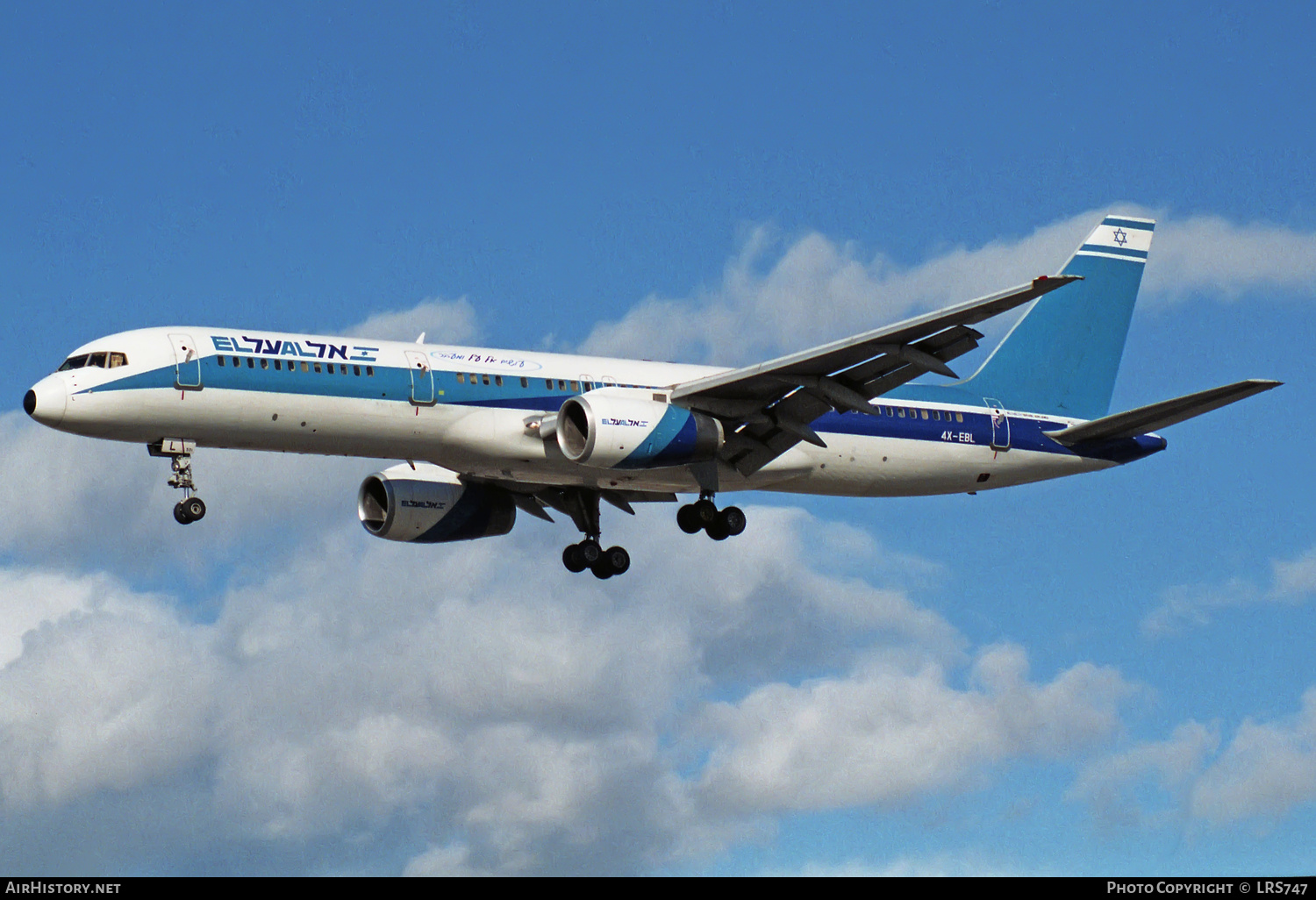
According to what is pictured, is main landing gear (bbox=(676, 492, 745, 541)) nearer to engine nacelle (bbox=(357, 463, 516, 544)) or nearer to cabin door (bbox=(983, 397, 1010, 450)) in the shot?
engine nacelle (bbox=(357, 463, 516, 544))

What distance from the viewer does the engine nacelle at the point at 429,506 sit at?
156ft

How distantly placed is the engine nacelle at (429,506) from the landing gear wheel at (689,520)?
5929mm

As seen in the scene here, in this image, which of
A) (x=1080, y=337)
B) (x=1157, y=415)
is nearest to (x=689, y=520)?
(x=1157, y=415)

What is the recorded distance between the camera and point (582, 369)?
1702 inches

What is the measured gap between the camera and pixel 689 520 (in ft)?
147

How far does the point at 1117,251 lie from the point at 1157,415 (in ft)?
31.7

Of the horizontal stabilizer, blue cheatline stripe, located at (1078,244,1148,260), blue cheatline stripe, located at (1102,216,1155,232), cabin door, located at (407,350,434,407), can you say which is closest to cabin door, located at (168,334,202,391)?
cabin door, located at (407,350,434,407)

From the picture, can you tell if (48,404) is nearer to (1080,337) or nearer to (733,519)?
(733,519)

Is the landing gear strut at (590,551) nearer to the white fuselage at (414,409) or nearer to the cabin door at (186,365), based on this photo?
the white fuselage at (414,409)

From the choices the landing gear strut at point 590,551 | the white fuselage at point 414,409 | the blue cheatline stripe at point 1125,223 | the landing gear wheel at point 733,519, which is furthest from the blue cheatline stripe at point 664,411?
the blue cheatline stripe at point 1125,223
